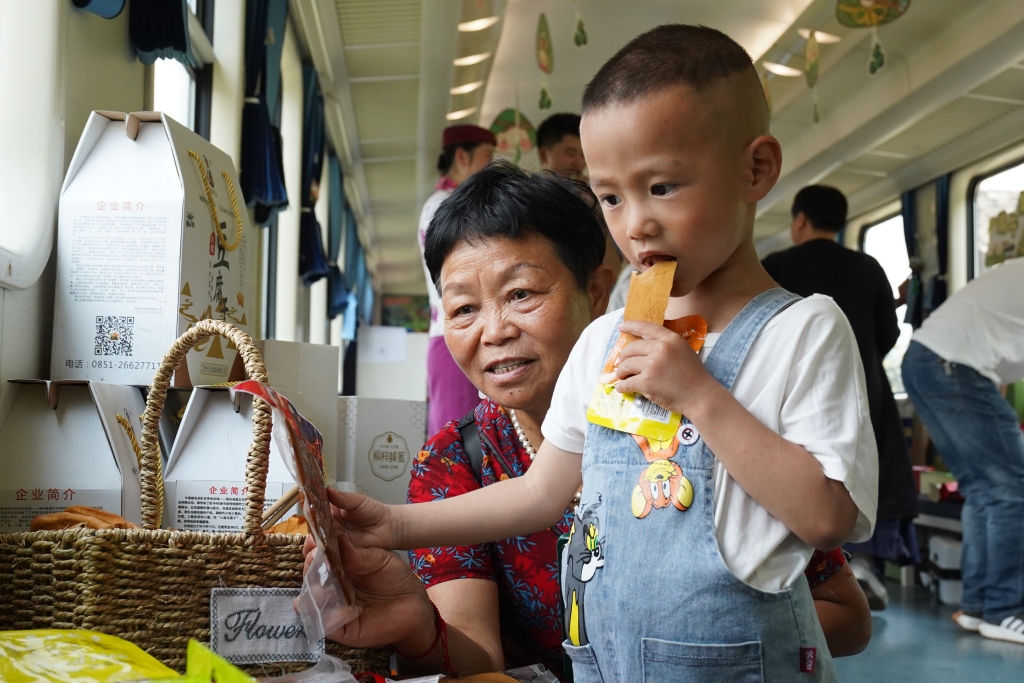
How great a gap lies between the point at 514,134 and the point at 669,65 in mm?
5992

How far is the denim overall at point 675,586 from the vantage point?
887 millimetres

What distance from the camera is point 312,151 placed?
681cm

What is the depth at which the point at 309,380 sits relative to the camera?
2.38 metres

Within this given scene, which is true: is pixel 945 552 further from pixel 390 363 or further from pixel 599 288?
pixel 599 288

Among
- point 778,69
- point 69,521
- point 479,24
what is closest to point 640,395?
point 69,521

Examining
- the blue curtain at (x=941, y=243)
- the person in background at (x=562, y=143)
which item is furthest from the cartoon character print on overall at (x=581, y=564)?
the blue curtain at (x=941, y=243)

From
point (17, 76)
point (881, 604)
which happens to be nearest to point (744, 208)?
point (17, 76)

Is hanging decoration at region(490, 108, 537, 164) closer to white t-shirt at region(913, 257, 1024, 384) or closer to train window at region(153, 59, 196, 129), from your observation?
train window at region(153, 59, 196, 129)

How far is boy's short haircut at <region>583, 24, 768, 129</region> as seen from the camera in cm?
99

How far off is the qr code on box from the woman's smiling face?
73 cm

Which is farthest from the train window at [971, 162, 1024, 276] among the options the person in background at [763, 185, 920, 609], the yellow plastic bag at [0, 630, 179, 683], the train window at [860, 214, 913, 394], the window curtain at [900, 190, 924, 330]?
the yellow plastic bag at [0, 630, 179, 683]

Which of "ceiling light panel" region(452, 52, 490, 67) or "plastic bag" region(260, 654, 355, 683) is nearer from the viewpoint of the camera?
"plastic bag" region(260, 654, 355, 683)

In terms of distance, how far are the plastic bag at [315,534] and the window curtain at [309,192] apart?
5843 millimetres

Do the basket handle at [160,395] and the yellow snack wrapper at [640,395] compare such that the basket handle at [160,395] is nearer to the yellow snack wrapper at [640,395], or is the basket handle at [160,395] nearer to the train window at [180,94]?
the yellow snack wrapper at [640,395]
